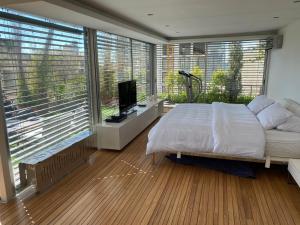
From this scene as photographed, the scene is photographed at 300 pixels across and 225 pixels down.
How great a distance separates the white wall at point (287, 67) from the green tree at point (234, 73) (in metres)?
1.00

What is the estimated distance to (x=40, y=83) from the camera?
9.63 ft

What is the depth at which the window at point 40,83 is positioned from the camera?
252 centimetres

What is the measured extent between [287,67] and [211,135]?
8.41 feet

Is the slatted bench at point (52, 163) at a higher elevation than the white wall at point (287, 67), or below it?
below

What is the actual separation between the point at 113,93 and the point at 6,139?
2.50 m

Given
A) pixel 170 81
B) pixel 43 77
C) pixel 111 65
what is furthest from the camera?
pixel 170 81

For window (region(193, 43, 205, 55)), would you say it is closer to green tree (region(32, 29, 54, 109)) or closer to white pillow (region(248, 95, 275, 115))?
white pillow (region(248, 95, 275, 115))

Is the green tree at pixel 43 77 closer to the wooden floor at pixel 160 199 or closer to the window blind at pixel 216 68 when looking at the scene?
the wooden floor at pixel 160 199

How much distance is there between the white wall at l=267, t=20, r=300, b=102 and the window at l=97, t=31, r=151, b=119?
337 centimetres

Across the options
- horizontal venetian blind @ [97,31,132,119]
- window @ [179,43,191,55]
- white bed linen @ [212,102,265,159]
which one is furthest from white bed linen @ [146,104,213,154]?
window @ [179,43,191,55]

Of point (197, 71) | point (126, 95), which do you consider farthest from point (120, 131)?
point (197, 71)

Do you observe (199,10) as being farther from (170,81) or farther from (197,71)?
(170,81)

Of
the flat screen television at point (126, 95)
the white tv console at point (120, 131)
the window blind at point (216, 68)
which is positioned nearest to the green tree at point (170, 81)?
the window blind at point (216, 68)

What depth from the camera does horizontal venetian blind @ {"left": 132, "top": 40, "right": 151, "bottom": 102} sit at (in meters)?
5.76
